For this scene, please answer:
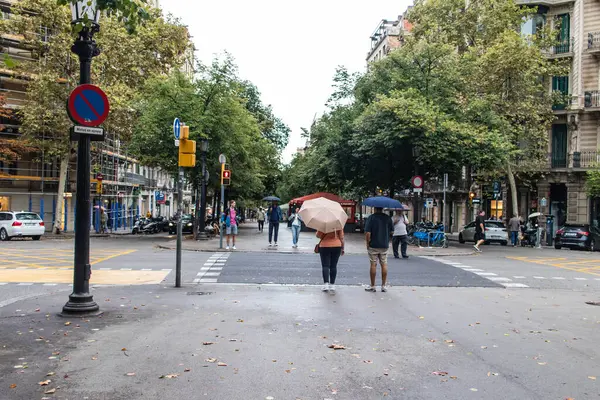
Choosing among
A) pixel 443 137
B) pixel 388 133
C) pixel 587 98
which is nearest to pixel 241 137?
pixel 388 133

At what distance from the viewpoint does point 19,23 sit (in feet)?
110

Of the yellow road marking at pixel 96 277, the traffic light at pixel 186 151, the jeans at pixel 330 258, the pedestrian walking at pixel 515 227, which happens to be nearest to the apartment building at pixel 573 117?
the pedestrian walking at pixel 515 227

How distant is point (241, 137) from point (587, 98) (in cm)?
2366

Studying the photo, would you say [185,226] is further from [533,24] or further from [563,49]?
[563,49]

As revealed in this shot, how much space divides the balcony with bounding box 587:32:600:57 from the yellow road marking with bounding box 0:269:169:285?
3562cm

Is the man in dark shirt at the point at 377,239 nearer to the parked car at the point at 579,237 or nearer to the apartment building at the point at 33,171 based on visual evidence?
the parked car at the point at 579,237

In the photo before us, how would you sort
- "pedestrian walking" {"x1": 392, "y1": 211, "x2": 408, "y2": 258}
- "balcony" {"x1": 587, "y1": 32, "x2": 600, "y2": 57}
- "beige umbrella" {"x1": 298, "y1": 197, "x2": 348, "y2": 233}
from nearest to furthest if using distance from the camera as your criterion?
"beige umbrella" {"x1": 298, "y1": 197, "x2": 348, "y2": 233} < "pedestrian walking" {"x1": 392, "y1": 211, "x2": 408, "y2": 258} < "balcony" {"x1": 587, "y1": 32, "x2": 600, "y2": 57}

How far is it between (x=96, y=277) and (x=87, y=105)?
6341 mm

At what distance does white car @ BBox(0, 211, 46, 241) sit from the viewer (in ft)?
102

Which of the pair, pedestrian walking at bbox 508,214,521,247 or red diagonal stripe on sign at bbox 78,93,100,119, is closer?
red diagonal stripe on sign at bbox 78,93,100,119

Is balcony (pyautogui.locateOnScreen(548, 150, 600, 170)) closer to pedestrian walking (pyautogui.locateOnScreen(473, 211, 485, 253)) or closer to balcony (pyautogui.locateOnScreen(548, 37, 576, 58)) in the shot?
balcony (pyautogui.locateOnScreen(548, 37, 576, 58))

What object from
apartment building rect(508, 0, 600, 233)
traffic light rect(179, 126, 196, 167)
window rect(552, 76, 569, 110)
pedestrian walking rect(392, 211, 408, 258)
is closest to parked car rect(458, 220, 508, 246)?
apartment building rect(508, 0, 600, 233)

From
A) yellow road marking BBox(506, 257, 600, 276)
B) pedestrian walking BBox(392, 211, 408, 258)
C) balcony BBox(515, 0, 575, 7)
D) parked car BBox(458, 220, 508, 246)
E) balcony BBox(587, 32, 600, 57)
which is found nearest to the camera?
yellow road marking BBox(506, 257, 600, 276)

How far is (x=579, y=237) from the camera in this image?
101ft
